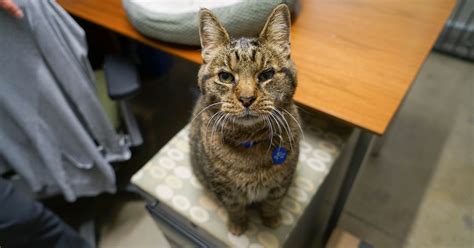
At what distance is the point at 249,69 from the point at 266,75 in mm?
41

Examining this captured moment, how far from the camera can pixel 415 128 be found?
5.56ft

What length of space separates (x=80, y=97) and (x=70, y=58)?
0.39 ft

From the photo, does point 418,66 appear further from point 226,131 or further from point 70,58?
point 70,58

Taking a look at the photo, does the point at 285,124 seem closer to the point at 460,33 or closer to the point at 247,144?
the point at 247,144

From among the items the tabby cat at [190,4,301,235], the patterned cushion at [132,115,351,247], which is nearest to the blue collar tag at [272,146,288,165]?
the tabby cat at [190,4,301,235]

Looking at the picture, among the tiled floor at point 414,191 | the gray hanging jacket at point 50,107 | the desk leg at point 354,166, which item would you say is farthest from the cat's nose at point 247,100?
the tiled floor at point 414,191

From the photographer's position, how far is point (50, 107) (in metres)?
0.83

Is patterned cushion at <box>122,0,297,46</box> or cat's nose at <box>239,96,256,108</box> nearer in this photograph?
cat's nose at <box>239,96,256,108</box>

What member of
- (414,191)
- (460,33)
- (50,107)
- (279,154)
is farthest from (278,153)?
(460,33)

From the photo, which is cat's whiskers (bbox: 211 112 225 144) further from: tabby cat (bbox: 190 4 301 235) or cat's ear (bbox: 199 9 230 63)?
cat's ear (bbox: 199 9 230 63)

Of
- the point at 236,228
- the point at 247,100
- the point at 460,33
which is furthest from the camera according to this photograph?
the point at 460,33

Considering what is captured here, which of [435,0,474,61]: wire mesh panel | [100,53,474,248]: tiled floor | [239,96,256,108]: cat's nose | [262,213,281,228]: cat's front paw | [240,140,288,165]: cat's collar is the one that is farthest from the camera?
[435,0,474,61]: wire mesh panel

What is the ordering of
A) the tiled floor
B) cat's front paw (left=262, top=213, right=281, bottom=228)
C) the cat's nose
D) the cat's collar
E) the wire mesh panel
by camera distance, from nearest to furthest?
the cat's nose < the cat's collar < cat's front paw (left=262, top=213, right=281, bottom=228) < the tiled floor < the wire mesh panel

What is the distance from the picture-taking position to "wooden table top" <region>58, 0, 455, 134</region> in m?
0.77
